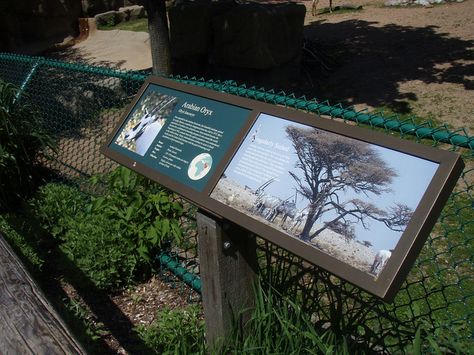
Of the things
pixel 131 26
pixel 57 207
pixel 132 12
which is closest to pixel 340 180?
pixel 57 207

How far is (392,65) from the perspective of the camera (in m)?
7.89

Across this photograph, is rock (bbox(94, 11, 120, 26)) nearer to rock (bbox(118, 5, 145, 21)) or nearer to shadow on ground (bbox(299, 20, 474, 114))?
rock (bbox(118, 5, 145, 21))

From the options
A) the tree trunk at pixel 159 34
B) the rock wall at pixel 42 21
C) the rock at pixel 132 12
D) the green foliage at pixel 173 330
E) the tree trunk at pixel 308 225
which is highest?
the rock at pixel 132 12

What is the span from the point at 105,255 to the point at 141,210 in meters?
0.37

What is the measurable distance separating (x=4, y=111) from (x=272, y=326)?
2.99m

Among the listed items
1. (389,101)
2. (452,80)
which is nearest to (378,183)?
(389,101)

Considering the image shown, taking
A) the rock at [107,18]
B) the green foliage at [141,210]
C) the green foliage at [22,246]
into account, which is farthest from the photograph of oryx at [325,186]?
the rock at [107,18]

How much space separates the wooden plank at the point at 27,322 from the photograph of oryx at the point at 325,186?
0.64 meters

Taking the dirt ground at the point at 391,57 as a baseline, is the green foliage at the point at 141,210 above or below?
below

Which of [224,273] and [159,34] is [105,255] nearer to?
[224,273]

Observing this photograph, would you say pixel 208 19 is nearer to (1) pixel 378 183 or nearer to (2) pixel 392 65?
(2) pixel 392 65

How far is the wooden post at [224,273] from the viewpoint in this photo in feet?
6.03

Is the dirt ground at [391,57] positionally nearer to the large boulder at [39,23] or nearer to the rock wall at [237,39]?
the rock wall at [237,39]

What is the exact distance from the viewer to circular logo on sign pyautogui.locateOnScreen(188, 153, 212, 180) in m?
1.80
